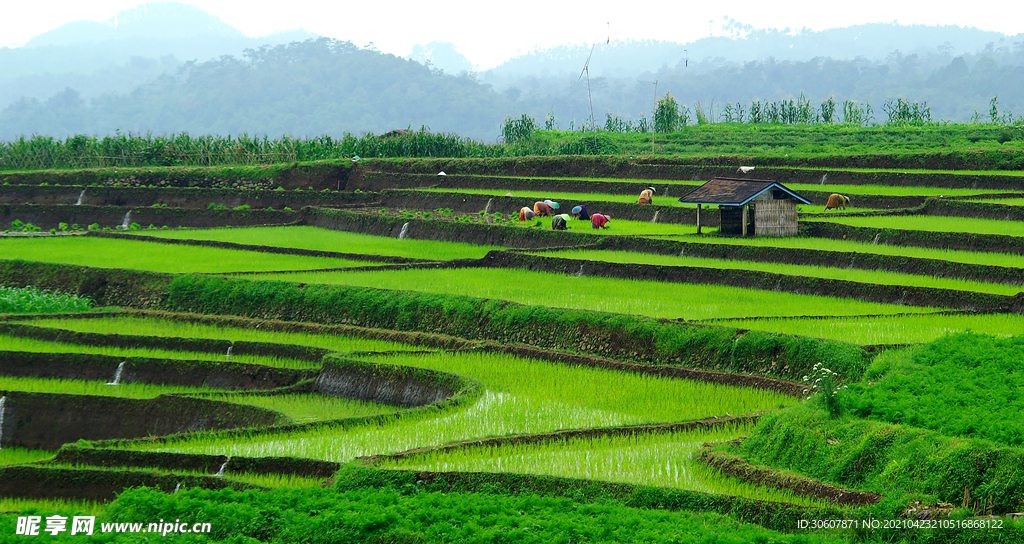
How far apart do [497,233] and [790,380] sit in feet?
37.7

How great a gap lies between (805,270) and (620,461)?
8.37 m

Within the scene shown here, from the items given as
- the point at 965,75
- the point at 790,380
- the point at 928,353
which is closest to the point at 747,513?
the point at 928,353

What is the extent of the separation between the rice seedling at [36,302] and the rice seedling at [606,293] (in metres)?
3.19

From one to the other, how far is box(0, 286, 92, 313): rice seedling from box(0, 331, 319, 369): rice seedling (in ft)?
6.62

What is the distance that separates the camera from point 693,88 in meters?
95.2

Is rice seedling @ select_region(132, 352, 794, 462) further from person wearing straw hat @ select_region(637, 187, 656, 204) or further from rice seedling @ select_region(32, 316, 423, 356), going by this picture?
person wearing straw hat @ select_region(637, 187, 656, 204)

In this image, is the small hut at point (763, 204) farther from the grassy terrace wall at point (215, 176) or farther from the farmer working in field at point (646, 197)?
the grassy terrace wall at point (215, 176)

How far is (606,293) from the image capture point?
46.5 feet

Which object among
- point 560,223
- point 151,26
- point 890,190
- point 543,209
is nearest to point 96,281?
point 560,223

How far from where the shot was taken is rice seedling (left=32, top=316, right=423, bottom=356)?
42.0 ft

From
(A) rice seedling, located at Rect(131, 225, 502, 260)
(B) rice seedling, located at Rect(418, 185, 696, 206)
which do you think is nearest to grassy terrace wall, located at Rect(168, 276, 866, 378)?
(A) rice seedling, located at Rect(131, 225, 502, 260)

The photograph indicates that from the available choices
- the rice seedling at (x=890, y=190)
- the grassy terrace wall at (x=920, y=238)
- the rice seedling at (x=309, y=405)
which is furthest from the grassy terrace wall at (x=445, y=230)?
the rice seedling at (x=309, y=405)

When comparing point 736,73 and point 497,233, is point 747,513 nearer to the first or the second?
point 497,233

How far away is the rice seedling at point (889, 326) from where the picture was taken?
411 inches
